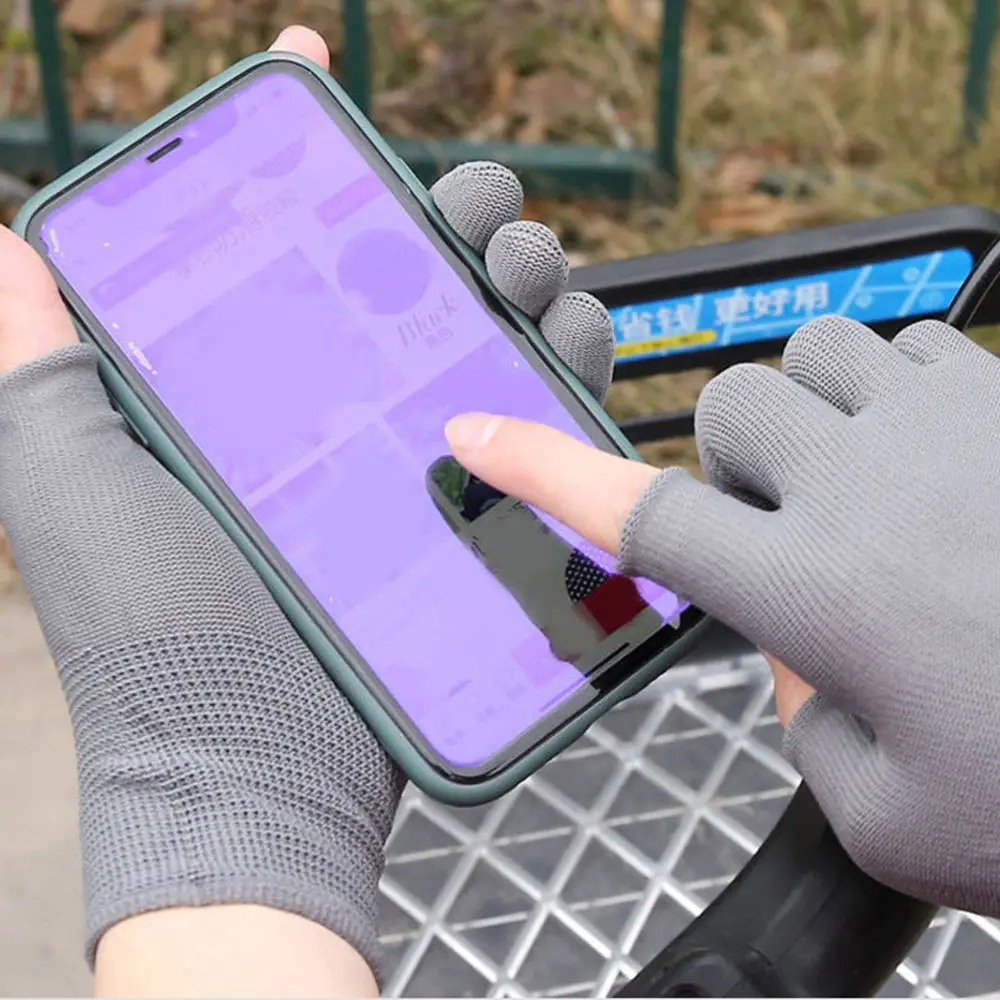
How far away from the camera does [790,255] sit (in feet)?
3.16

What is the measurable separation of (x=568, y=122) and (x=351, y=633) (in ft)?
4.09

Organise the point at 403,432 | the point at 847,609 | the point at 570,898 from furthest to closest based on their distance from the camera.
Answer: the point at 570,898 < the point at 403,432 < the point at 847,609

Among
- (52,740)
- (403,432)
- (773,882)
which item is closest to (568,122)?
(52,740)

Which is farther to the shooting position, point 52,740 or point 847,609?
point 52,740

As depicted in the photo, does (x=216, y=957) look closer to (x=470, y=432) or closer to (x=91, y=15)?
(x=470, y=432)

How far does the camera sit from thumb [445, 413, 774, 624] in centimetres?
71

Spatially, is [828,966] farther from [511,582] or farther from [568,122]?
[568,122]

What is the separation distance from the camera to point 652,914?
1.11 m

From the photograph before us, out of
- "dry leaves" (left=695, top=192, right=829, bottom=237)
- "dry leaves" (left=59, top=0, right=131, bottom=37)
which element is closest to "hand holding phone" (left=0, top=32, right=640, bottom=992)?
"dry leaves" (left=695, top=192, right=829, bottom=237)

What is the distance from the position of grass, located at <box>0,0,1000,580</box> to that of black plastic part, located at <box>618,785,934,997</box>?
3.68 feet

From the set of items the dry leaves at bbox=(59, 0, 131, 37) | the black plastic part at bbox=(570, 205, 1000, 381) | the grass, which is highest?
the black plastic part at bbox=(570, 205, 1000, 381)

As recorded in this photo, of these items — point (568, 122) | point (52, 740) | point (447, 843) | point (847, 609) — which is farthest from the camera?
point (568, 122)

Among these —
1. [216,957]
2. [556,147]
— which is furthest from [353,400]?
[556,147]

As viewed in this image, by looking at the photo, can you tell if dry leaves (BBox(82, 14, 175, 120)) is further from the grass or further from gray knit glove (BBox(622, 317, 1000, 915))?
gray knit glove (BBox(622, 317, 1000, 915))
